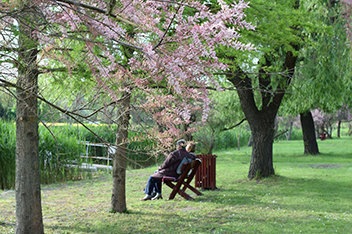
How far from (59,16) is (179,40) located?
1.02m

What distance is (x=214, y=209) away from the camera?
704 centimetres

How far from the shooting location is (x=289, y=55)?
9914mm

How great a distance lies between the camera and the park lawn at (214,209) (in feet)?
18.9

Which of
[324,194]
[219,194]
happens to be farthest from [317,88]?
[219,194]

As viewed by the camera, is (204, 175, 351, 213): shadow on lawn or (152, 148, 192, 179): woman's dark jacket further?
(152, 148, 192, 179): woman's dark jacket

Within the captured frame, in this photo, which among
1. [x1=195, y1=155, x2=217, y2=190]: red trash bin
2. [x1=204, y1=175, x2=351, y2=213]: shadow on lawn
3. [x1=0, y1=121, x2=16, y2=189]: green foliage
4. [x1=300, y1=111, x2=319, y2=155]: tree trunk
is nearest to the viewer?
[x1=204, y1=175, x2=351, y2=213]: shadow on lawn

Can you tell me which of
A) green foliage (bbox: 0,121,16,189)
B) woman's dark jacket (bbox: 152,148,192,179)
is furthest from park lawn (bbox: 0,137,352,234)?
green foliage (bbox: 0,121,16,189)

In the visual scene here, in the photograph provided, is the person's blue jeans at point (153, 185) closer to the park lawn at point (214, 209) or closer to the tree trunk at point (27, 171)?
the park lawn at point (214, 209)

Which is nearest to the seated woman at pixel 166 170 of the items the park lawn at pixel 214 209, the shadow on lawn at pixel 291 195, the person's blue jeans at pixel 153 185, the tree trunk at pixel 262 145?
the person's blue jeans at pixel 153 185

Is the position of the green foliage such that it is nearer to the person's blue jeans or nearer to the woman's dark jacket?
the person's blue jeans

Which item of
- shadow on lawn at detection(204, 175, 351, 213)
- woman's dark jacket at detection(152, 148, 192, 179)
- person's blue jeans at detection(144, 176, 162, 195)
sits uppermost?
woman's dark jacket at detection(152, 148, 192, 179)

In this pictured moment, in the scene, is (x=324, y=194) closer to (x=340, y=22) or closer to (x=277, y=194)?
(x=277, y=194)

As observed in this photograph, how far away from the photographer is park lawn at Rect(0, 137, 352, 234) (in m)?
5.75

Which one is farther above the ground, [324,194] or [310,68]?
[310,68]
